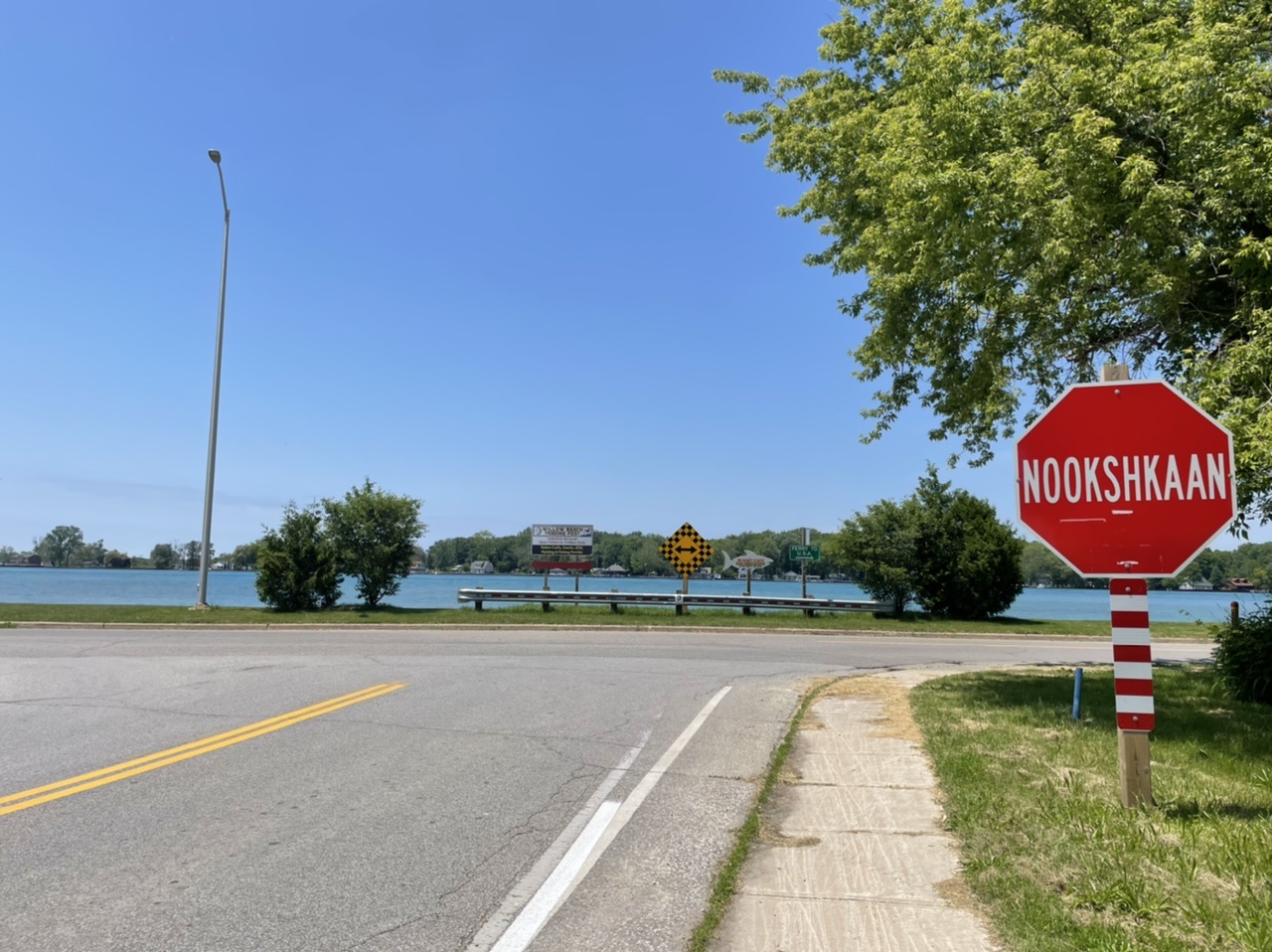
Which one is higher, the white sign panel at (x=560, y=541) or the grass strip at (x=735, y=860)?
the white sign panel at (x=560, y=541)

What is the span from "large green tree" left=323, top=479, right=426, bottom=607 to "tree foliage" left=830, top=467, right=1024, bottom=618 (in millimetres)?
14833

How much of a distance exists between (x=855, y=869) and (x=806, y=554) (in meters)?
23.5

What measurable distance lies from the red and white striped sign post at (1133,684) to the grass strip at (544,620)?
17586mm

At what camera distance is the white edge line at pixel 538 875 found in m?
3.85

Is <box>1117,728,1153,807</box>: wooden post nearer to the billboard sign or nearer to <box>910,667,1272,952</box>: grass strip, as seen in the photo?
<box>910,667,1272,952</box>: grass strip

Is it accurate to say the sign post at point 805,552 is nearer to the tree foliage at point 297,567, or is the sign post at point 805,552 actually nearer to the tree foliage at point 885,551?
the tree foliage at point 885,551

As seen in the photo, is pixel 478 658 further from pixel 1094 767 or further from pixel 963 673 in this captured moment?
pixel 1094 767

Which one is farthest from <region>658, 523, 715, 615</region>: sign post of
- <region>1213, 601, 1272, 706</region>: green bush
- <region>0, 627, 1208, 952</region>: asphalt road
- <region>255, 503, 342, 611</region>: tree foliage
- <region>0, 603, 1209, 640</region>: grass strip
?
<region>1213, 601, 1272, 706</region>: green bush

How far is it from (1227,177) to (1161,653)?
14380 mm

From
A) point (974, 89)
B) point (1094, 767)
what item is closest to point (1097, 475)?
point (1094, 767)

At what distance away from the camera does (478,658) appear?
1489 centimetres

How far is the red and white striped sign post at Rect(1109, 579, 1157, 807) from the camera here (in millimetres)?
5406

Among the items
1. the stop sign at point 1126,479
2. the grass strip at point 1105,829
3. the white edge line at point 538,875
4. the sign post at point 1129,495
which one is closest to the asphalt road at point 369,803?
the white edge line at point 538,875

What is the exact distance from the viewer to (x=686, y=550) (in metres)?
29.5
